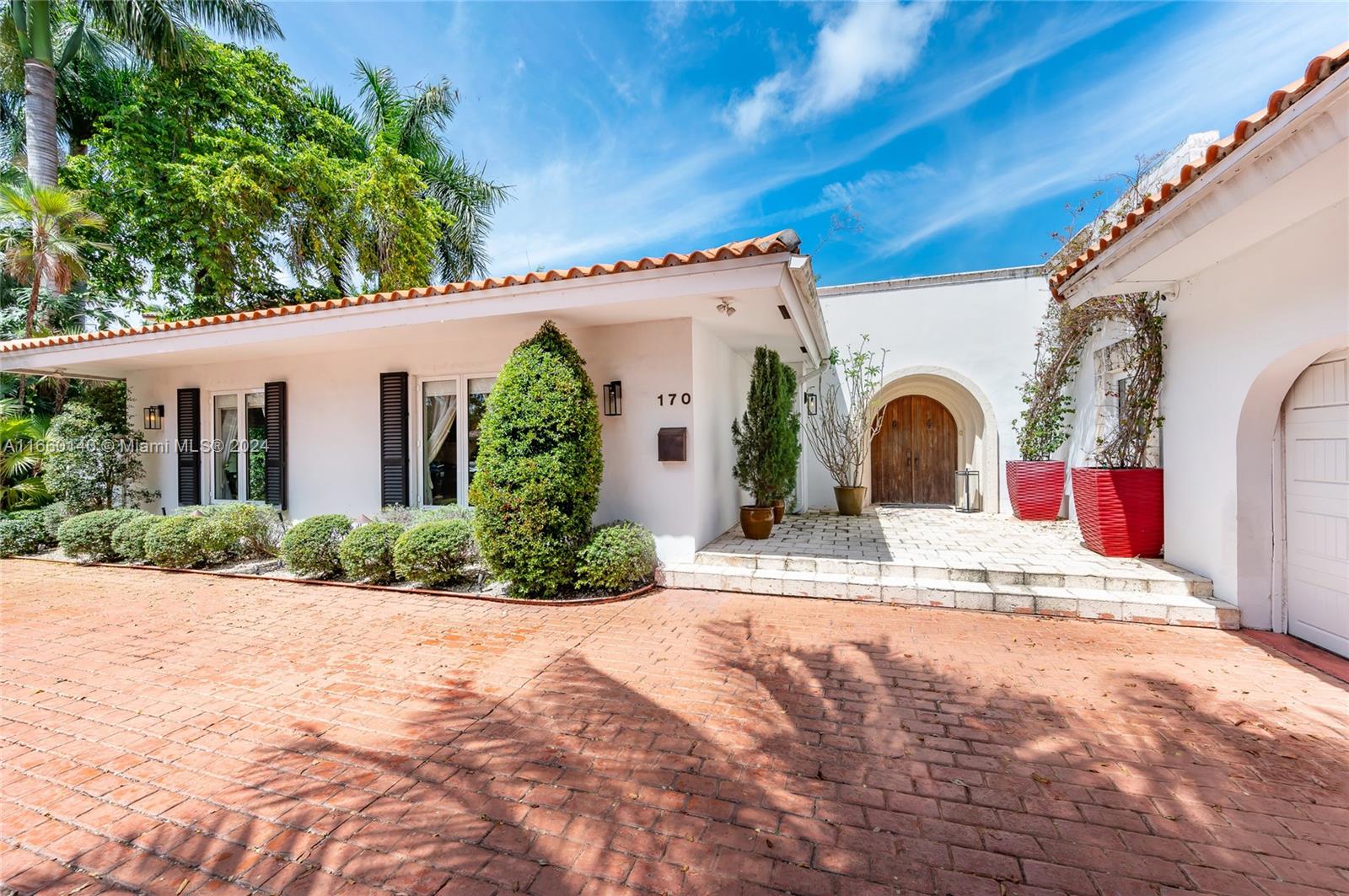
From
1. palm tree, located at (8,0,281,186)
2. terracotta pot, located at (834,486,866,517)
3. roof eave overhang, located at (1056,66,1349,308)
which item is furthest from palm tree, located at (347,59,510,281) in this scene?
roof eave overhang, located at (1056,66,1349,308)

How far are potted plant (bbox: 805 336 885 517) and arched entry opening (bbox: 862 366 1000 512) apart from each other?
1.40 ft

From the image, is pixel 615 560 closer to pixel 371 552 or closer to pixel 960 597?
pixel 371 552

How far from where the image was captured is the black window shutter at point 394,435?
23.9ft

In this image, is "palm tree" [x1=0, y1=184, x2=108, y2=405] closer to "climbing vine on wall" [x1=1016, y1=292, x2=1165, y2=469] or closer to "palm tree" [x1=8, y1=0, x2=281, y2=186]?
"palm tree" [x1=8, y1=0, x2=281, y2=186]

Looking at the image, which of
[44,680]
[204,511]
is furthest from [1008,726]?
[204,511]

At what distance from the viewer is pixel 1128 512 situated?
5.43 meters

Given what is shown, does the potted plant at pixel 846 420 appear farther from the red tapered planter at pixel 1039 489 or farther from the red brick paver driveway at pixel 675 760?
the red brick paver driveway at pixel 675 760

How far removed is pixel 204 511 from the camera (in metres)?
7.57

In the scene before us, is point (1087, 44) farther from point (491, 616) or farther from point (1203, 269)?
point (491, 616)

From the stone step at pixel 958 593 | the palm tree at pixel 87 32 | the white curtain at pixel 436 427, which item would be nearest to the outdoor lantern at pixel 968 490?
the stone step at pixel 958 593

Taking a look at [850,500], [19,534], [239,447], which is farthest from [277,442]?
[850,500]

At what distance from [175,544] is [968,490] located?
12.9 meters

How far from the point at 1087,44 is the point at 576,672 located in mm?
9360

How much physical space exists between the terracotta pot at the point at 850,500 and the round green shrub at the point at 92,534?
11.2 metres
